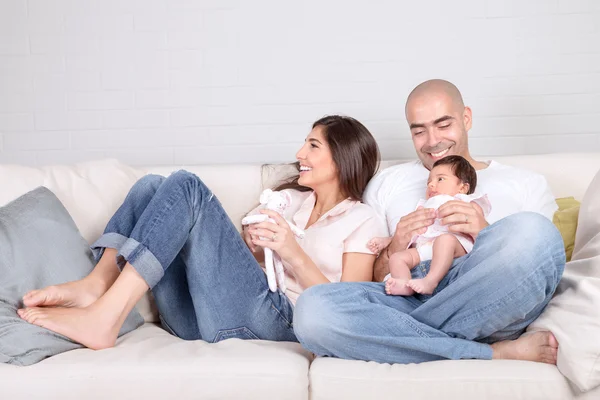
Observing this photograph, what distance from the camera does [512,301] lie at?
2.05 metres

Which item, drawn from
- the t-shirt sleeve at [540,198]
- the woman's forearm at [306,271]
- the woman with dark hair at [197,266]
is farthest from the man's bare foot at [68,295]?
the t-shirt sleeve at [540,198]

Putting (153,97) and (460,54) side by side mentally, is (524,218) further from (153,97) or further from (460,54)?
(153,97)

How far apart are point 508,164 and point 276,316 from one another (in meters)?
1.20

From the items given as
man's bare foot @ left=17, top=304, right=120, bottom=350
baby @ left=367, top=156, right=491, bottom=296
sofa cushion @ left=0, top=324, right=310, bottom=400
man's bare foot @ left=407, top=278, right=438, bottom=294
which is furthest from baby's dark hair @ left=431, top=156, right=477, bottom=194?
man's bare foot @ left=17, top=304, right=120, bottom=350

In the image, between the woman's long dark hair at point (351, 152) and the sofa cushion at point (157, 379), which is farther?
the woman's long dark hair at point (351, 152)

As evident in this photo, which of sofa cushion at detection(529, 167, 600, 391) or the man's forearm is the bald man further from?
the man's forearm

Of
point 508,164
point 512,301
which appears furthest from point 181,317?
point 508,164

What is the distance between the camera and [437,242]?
2.32m

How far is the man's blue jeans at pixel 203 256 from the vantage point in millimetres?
2238

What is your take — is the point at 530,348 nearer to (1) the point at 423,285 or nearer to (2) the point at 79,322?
(1) the point at 423,285

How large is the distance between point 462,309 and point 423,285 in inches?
6.2

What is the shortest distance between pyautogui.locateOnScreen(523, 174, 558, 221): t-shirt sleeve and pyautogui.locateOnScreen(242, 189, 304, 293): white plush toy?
859 millimetres

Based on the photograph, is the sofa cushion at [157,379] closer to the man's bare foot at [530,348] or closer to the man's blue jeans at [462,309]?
the man's blue jeans at [462,309]

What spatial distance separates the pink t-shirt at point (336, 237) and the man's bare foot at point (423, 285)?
0.31m
